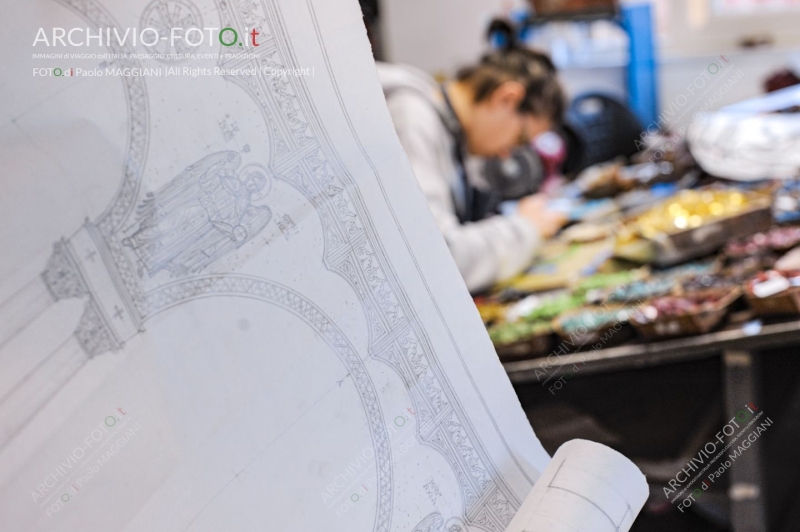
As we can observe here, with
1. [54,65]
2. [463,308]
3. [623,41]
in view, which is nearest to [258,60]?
[54,65]

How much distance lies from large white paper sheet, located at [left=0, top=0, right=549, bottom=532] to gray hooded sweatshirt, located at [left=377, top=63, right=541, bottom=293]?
50.9 inches

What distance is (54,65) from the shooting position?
63cm

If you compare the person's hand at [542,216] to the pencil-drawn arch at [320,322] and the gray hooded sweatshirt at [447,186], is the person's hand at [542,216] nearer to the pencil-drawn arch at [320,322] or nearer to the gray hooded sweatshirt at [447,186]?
the gray hooded sweatshirt at [447,186]

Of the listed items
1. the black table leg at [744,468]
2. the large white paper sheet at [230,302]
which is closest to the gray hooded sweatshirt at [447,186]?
the black table leg at [744,468]

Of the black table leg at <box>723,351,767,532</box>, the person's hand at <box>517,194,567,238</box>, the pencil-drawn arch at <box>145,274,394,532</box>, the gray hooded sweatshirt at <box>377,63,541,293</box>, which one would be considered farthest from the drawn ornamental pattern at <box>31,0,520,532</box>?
the person's hand at <box>517,194,567,238</box>

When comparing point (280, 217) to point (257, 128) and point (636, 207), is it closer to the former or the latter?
point (257, 128)

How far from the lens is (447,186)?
2.30m

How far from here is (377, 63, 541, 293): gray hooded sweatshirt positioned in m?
2.09

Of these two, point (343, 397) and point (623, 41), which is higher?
point (343, 397)

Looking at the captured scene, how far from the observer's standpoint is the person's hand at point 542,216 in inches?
95.8

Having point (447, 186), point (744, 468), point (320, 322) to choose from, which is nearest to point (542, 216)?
point (447, 186)

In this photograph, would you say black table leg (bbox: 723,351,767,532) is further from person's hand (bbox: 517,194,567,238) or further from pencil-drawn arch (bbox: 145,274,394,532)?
pencil-drawn arch (bbox: 145,274,394,532)

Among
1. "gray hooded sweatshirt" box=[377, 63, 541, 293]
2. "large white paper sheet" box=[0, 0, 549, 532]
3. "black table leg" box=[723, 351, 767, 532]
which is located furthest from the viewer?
"gray hooded sweatshirt" box=[377, 63, 541, 293]

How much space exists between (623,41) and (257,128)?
4.84 metres
